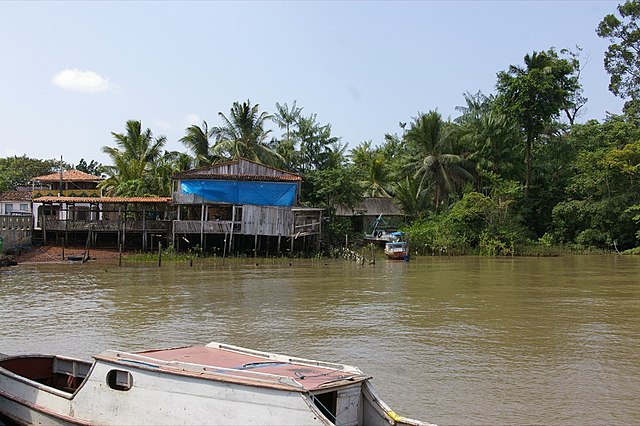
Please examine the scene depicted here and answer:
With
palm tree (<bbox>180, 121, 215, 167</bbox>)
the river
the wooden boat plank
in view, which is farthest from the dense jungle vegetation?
the wooden boat plank

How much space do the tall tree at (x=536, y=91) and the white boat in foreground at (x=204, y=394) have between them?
37560 mm

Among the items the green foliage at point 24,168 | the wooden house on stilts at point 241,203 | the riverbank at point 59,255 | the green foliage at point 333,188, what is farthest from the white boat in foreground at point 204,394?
the green foliage at point 24,168

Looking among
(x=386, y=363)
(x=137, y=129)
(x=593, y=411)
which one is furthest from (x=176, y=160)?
(x=593, y=411)

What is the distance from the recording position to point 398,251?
34906 millimetres

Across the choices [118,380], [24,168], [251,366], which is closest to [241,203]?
[118,380]

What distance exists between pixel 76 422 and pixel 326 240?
31889 millimetres

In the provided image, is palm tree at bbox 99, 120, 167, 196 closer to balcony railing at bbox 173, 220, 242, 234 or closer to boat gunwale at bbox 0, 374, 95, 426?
balcony railing at bbox 173, 220, 242, 234

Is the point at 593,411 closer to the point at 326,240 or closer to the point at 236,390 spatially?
the point at 236,390

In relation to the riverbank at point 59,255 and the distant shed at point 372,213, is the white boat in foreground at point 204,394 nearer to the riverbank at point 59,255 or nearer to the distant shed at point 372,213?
the riverbank at point 59,255

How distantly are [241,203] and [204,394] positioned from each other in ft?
91.5

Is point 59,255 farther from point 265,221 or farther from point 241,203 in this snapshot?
point 265,221

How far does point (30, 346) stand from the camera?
12.6m

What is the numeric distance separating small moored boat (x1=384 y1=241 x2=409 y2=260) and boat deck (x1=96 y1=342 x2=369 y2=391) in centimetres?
2719

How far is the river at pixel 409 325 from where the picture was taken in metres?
9.27
